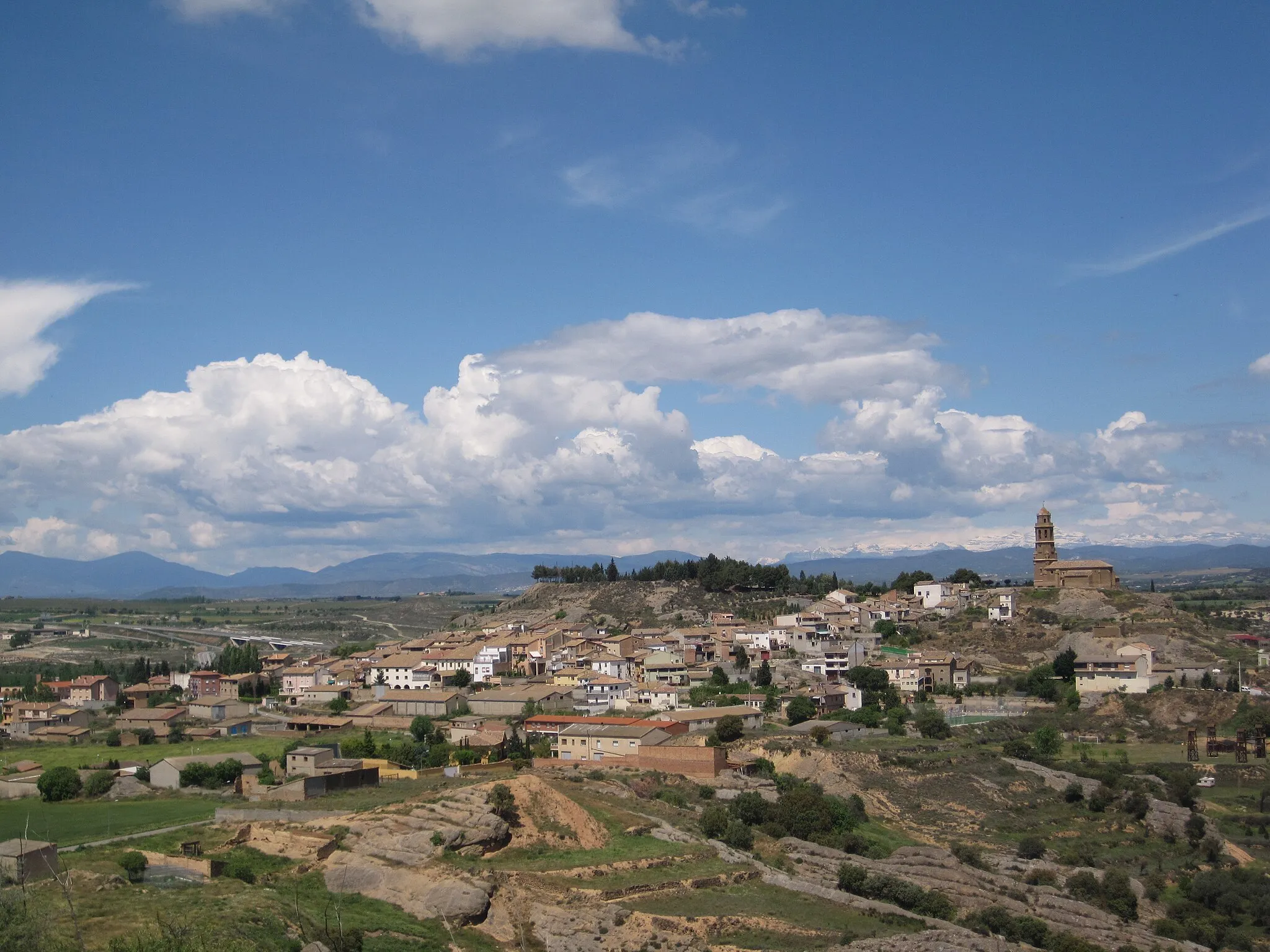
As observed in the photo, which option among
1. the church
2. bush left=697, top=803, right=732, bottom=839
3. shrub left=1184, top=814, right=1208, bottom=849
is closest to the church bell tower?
the church

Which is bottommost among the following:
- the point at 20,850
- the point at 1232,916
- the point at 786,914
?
the point at 1232,916

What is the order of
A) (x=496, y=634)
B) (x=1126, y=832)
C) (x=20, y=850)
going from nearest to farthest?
(x=20, y=850) < (x=1126, y=832) < (x=496, y=634)

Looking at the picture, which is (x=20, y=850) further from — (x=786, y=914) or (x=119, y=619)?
(x=119, y=619)

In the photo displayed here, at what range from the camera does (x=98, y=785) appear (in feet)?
152

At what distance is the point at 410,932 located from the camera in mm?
26516

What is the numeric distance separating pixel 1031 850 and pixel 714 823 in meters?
12.2

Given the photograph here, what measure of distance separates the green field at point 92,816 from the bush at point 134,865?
21.4 ft

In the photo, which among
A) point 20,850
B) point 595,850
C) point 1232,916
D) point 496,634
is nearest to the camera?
point 20,850

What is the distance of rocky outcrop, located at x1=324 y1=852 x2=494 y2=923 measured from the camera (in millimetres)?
28406

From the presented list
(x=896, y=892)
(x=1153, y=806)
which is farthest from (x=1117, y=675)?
(x=896, y=892)

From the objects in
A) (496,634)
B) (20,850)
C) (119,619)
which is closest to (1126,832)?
(20,850)

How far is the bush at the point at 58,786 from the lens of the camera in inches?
1786

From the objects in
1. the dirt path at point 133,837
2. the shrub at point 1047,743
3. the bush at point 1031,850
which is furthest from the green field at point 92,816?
the shrub at point 1047,743

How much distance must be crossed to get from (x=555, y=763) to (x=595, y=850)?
52.9 ft
